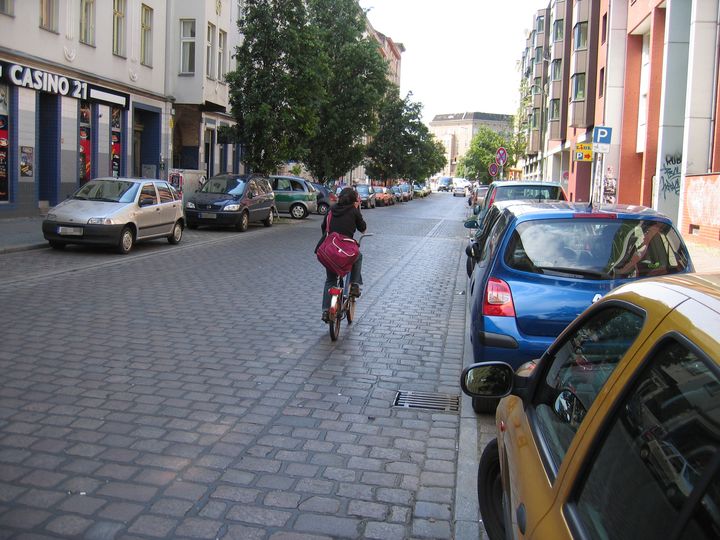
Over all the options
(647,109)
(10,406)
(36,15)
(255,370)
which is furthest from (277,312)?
(647,109)

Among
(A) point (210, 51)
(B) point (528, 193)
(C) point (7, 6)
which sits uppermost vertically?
(A) point (210, 51)

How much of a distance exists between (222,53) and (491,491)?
32581mm

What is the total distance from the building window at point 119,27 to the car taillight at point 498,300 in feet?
76.1

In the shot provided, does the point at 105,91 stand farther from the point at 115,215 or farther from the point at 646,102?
the point at 646,102

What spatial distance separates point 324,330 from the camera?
27.8 ft

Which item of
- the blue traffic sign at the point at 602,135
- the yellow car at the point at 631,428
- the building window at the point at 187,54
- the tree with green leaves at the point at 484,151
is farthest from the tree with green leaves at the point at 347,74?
the yellow car at the point at 631,428

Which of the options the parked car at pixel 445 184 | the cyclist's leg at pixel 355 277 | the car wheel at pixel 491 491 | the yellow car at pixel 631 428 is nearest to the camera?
the yellow car at pixel 631 428

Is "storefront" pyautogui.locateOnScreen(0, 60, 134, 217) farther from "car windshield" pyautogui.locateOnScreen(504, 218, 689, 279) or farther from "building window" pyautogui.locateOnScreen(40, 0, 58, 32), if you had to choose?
"car windshield" pyautogui.locateOnScreen(504, 218, 689, 279)

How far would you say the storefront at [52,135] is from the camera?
20.4m

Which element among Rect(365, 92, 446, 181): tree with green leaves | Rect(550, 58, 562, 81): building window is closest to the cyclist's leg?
Rect(550, 58, 562, 81): building window

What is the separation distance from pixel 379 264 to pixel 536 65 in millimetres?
64610

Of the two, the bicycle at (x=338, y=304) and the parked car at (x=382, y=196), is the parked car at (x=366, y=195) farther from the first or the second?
the bicycle at (x=338, y=304)

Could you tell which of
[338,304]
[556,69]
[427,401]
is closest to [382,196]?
[556,69]

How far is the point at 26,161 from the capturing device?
21.2 metres
